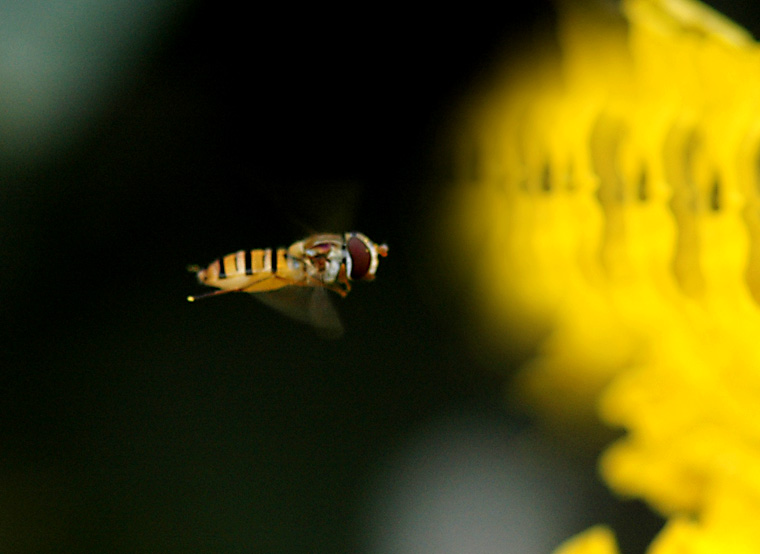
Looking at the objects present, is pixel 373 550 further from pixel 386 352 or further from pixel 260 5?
pixel 260 5

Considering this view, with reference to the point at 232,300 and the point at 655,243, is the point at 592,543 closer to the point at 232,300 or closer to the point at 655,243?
the point at 655,243

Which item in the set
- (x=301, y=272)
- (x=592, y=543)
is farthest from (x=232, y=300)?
(x=592, y=543)

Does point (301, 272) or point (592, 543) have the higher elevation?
point (301, 272)

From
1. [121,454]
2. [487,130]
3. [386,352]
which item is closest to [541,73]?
[487,130]

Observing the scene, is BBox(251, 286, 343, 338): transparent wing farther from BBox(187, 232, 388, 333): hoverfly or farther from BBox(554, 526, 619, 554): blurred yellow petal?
BBox(554, 526, 619, 554): blurred yellow petal

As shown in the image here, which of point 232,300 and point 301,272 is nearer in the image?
point 301,272

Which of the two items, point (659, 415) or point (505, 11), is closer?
point (659, 415)

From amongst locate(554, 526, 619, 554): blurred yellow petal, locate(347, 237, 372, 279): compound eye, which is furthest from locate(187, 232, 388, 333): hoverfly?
locate(554, 526, 619, 554): blurred yellow petal
